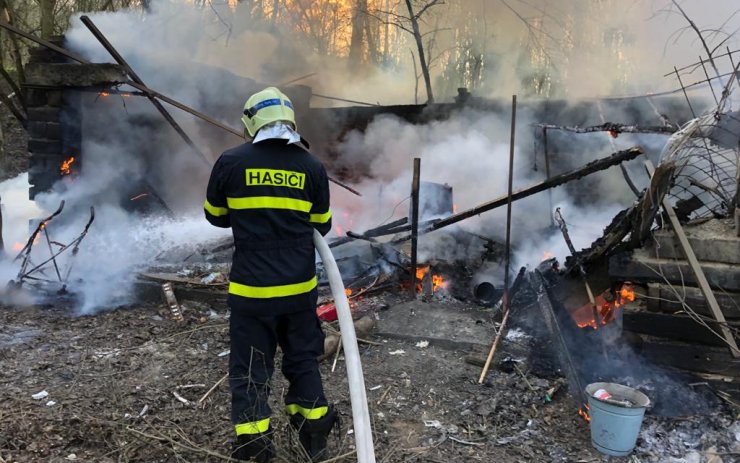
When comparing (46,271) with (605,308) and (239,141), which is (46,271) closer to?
(239,141)

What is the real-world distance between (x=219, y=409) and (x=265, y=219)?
1.74 m

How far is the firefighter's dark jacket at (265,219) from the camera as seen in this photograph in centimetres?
304

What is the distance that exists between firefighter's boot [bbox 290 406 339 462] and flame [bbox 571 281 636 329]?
9.74 ft

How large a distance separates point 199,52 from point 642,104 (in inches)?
406

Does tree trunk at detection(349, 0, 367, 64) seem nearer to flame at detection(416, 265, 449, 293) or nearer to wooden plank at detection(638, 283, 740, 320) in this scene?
flame at detection(416, 265, 449, 293)

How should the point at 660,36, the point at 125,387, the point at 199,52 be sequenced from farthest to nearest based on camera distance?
the point at 199,52 < the point at 660,36 < the point at 125,387

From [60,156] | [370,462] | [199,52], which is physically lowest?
[370,462]

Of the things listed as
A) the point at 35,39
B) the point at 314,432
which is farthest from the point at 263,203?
the point at 35,39

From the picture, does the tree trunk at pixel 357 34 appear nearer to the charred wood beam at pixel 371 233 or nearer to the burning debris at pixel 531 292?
the burning debris at pixel 531 292

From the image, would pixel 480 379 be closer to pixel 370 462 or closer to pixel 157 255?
pixel 370 462

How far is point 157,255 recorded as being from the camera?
801 cm

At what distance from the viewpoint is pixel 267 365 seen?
10.6ft

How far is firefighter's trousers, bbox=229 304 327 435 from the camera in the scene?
3062 mm

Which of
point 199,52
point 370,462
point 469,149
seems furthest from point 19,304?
point 199,52
